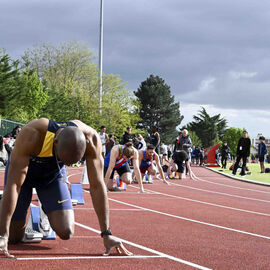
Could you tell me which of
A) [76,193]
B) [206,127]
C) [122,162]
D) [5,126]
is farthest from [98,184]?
[206,127]

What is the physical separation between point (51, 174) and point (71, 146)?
4.09 feet

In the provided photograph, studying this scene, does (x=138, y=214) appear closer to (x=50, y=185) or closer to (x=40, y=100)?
(x=50, y=185)

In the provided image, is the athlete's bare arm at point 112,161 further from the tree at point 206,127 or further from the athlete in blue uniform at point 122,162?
the tree at point 206,127

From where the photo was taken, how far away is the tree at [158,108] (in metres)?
81.6

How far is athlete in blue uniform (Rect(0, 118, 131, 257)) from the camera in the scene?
12.2 feet

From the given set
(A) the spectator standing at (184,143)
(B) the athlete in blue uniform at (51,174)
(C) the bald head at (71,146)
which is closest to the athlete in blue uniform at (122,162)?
(B) the athlete in blue uniform at (51,174)

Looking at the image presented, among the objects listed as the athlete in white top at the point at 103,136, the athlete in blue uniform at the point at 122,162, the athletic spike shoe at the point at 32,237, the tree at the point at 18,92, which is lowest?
the athletic spike shoe at the point at 32,237

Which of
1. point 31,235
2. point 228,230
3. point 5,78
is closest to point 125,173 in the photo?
point 228,230

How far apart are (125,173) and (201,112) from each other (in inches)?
3900

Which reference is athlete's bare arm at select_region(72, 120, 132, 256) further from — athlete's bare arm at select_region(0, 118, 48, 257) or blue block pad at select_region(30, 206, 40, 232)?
blue block pad at select_region(30, 206, 40, 232)

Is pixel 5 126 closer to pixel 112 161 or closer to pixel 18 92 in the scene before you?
pixel 112 161

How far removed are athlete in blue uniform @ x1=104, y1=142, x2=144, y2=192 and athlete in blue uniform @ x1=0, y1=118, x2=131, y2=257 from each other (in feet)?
18.7

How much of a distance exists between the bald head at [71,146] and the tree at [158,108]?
3009 inches

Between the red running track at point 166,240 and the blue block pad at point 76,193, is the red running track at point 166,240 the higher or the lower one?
the lower one
